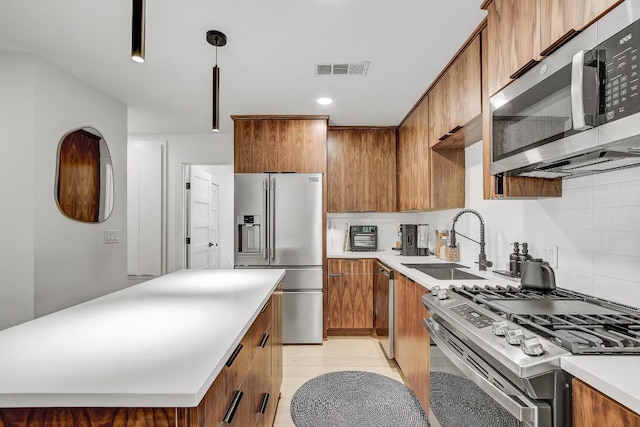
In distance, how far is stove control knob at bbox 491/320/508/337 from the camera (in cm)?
115

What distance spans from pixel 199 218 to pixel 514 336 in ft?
15.3

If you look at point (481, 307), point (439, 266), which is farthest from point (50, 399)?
point (439, 266)

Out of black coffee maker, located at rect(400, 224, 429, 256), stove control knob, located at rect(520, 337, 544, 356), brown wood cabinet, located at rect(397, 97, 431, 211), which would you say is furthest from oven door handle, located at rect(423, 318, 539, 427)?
black coffee maker, located at rect(400, 224, 429, 256)

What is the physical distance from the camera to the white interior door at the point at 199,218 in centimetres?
481

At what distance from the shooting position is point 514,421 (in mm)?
1043

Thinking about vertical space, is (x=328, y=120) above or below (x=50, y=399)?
above

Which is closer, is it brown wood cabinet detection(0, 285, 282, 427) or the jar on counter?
brown wood cabinet detection(0, 285, 282, 427)

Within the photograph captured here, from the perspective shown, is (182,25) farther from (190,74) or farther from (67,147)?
(67,147)

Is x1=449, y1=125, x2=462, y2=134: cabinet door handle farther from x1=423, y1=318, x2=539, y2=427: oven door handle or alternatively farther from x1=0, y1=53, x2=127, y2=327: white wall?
x1=0, y1=53, x2=127, y2=327: white wall

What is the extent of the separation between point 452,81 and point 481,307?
1726mm

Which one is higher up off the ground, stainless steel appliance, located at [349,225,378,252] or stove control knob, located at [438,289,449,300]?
stainless steel appliance, located at [349,225,378,252]

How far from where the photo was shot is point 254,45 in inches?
92.5

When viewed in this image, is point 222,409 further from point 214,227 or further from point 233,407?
point 214,227

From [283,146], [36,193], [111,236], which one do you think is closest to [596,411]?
[36,193]
